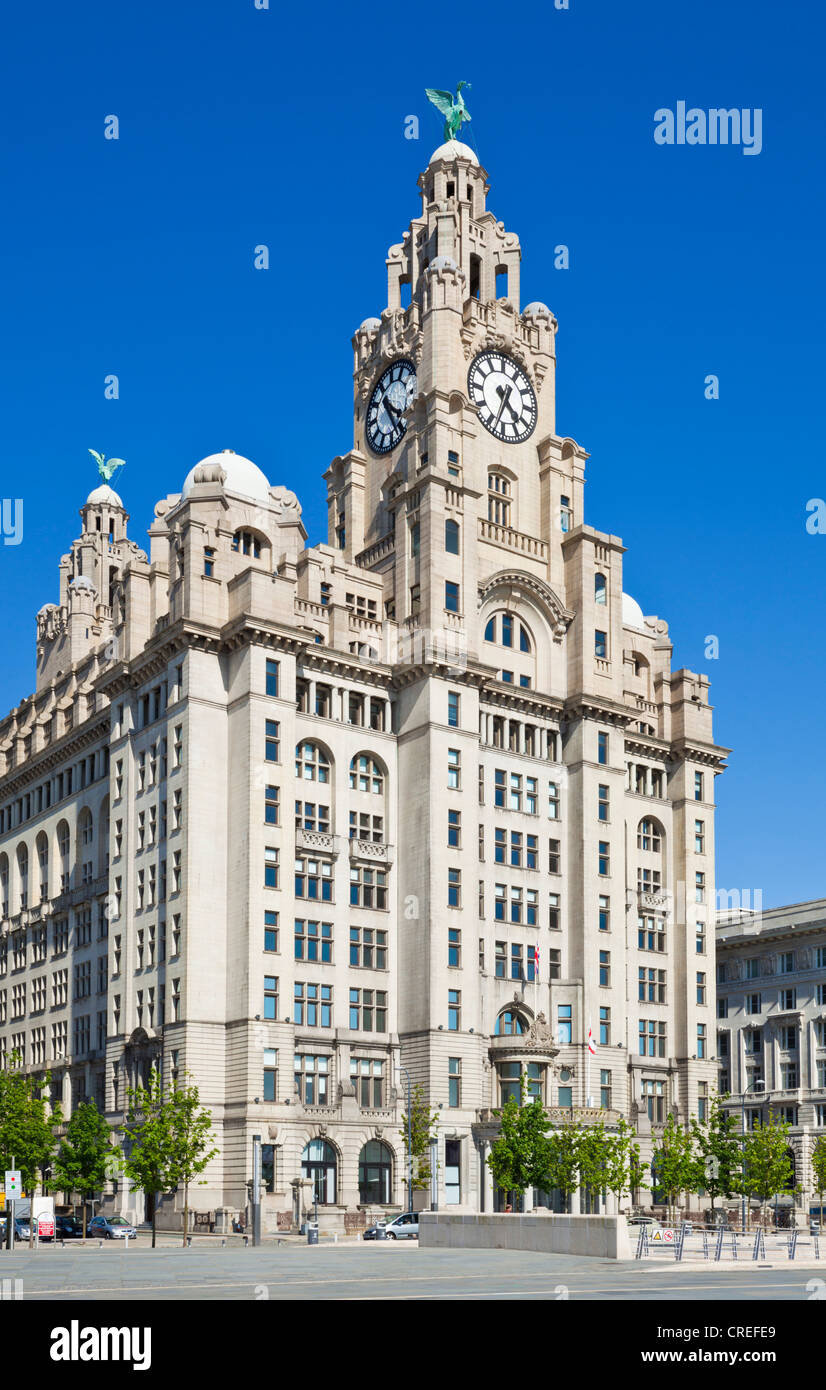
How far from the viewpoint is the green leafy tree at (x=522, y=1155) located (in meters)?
87.9

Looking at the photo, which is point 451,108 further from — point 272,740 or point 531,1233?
point 531,1233

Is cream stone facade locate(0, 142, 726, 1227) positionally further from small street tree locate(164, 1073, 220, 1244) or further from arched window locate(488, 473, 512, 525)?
small street tree locate(164, 1073, 220, 1244)

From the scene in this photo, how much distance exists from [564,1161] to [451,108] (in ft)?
267

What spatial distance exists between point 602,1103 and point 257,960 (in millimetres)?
28271

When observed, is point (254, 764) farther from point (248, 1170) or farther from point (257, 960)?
point (248, 1170)

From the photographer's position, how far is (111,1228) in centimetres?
8831

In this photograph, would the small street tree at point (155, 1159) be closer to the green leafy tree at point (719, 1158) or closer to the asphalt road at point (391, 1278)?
the asphalt road at point (391, 1278)

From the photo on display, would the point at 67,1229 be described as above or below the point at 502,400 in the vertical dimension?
below

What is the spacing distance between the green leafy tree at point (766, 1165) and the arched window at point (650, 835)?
75.6ft

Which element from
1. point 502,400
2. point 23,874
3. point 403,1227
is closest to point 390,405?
point 502,400

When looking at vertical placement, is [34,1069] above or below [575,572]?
below

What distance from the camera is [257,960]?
94.3 meters
